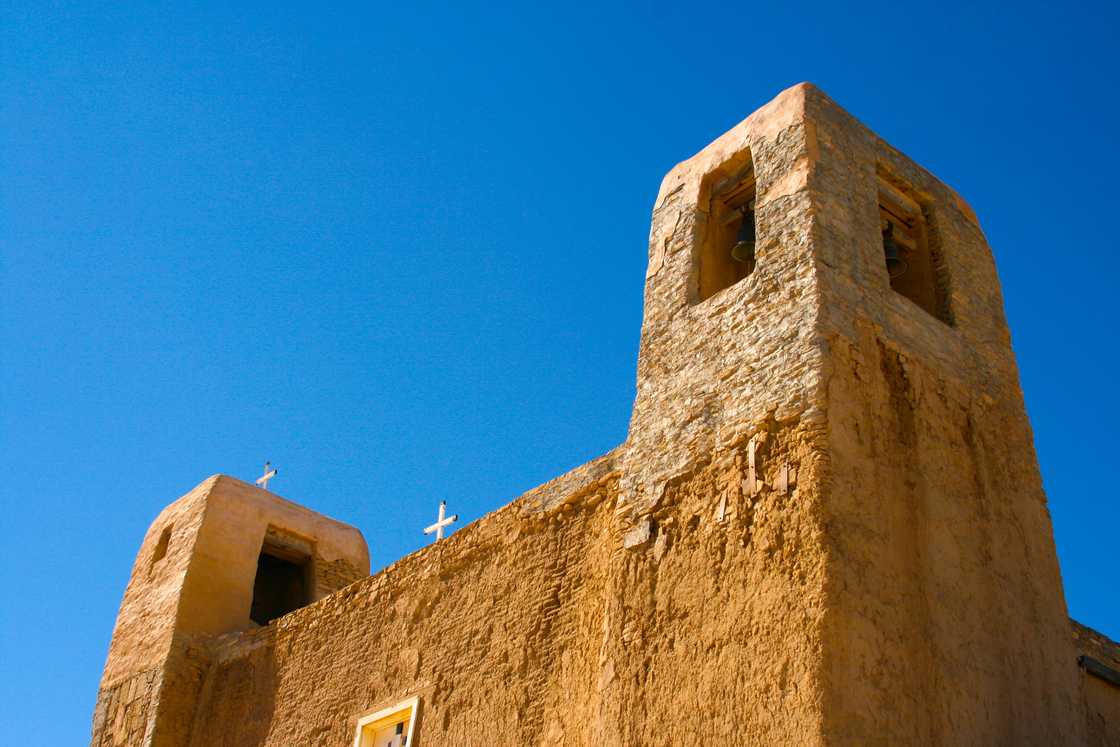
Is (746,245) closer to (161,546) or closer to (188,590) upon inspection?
(188,590)

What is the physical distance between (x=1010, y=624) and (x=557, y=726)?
8.11 feet

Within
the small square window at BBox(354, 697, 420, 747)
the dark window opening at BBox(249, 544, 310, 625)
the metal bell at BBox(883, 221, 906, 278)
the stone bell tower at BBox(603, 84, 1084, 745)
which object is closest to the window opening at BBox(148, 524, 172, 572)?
the dark window opening at BBox(249, 544, 310, 625)

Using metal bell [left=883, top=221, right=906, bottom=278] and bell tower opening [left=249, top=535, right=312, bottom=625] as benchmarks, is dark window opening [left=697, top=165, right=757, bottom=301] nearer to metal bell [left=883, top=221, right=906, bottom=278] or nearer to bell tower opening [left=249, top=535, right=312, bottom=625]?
metal bell [left=883, top=221, right=906, bottom=278]

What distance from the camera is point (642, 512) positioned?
23.9 ft

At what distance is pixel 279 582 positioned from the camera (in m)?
12.9

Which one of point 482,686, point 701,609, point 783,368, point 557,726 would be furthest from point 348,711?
point 783,368

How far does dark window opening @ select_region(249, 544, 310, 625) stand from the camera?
495 inches

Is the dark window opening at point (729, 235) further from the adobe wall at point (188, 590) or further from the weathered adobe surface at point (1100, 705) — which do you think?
the adobe wall at point (188, 590)

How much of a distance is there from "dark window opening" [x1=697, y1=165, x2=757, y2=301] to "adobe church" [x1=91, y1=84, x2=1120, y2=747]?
2 centimetres

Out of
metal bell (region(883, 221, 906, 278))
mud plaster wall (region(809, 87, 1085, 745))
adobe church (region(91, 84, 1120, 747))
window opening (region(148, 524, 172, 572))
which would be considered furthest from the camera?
window opening (region(148, 524, 172, 572))

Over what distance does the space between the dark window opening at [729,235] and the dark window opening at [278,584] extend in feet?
19.2

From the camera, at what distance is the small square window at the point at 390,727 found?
8500mm

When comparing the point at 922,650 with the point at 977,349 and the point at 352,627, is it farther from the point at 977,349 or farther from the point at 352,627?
the point at 352,627

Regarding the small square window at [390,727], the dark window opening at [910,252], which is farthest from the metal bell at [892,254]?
the small square window at [390,727]
